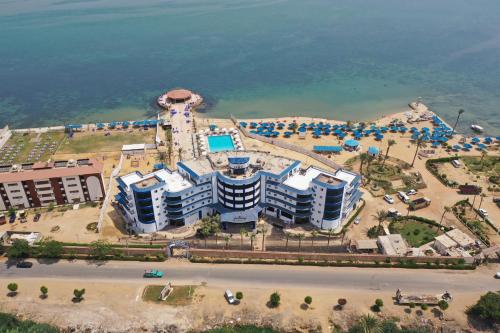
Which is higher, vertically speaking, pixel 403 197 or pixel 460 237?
pixel 460 237

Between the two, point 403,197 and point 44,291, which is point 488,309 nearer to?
point 403,197

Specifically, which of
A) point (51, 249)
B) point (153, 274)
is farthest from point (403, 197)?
point (51, 249)

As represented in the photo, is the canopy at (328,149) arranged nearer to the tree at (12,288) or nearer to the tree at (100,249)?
the tree at (100,249)


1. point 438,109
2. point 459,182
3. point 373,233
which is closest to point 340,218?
point 373,233

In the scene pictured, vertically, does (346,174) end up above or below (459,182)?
above

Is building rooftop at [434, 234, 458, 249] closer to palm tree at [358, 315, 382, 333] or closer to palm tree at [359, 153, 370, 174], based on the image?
palm tree at [358, 315, 382, 333]

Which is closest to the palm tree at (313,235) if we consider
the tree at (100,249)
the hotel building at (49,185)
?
the tree at (100,249)

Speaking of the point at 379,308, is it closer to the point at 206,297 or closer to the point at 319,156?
the point at 206,297
